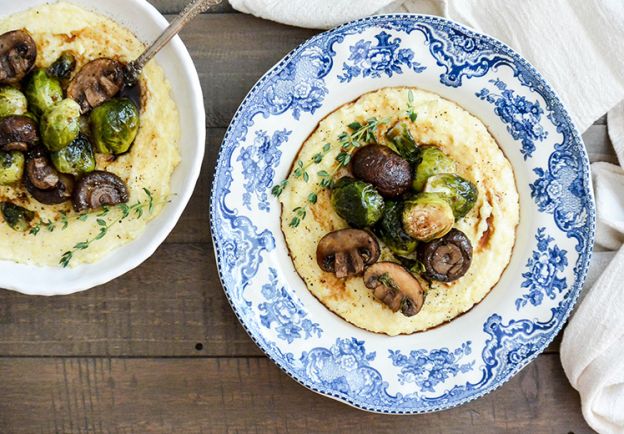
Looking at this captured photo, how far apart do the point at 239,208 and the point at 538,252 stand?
5.31ft

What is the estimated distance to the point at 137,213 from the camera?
11.4 ft

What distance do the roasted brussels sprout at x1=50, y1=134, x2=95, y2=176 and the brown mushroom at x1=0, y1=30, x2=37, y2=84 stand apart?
44cm

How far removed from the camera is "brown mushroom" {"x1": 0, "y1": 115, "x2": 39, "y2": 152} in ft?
10.6

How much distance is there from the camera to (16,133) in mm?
3252

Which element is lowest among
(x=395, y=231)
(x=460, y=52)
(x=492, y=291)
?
(x=492, y=291)

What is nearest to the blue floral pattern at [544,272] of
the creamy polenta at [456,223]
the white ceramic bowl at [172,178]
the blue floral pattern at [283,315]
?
the creamy polenta at [456,223]

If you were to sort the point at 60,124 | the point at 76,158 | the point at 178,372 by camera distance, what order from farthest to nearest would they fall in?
1. the point at 178,372
2. the point at 76,158
3. the point at 60,124

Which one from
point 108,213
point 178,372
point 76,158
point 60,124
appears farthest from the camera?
point 178,372

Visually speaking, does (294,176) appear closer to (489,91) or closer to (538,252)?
(489,91)

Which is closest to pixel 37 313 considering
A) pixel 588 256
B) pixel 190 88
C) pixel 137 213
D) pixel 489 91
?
pixel 137 213

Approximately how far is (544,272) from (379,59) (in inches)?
56.7

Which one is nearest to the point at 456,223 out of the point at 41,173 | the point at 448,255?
the point at 448,255

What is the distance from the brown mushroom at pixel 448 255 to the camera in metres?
3.40

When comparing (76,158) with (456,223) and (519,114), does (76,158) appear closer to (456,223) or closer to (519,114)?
(456,223)
